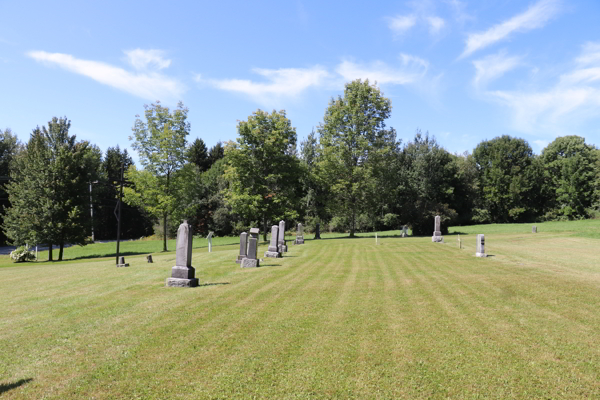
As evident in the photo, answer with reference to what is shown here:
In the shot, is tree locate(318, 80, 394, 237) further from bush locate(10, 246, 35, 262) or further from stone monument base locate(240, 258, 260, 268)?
bush locate(10, 246, 35, 262)

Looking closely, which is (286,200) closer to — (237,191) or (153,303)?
(237,191)

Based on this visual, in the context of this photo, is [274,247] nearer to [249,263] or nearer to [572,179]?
[249,263]

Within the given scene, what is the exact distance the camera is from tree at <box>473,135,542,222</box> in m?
65.7

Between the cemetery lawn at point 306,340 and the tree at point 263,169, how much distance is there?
96.3ft

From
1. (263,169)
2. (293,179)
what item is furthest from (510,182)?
(263,169)

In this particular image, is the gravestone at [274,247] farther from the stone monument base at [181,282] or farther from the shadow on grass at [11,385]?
the shadow on grass at [11,385]

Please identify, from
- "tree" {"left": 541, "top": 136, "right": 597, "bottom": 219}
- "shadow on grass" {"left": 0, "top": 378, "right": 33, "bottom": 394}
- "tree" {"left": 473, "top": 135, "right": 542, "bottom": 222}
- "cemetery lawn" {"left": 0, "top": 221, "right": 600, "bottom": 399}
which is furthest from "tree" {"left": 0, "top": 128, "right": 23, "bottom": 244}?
"tree" {"left": 541, "top": 136, "right": 597, "bottom": 219}

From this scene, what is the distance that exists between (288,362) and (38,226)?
36.8m

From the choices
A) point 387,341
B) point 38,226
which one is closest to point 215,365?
point 387,341

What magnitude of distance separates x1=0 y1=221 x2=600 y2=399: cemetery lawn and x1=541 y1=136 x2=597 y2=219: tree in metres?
65.5

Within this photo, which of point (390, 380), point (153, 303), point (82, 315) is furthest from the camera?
point (153, 303)

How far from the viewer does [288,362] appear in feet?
18.7

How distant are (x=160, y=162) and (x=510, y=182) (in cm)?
6149

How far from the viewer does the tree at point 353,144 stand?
1754 inches
